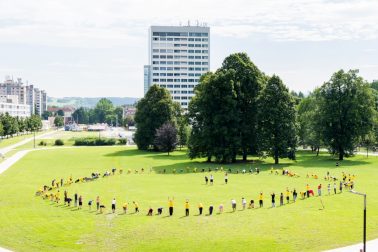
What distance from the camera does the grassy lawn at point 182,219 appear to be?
33.5 meters

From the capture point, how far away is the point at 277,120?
79.5 m

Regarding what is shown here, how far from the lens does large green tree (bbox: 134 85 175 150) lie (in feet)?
360

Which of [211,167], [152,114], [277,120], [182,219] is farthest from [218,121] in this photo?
[182,219]

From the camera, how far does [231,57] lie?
8588 cm

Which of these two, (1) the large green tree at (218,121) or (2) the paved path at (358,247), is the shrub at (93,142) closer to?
(1) the large green tree at (218,121)

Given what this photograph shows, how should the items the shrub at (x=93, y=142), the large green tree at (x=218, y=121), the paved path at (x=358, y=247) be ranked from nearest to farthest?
the paved path at (x=358, y=247) < the large green tree at (x=218, y=121) < the shrub at (x=93, y=142)

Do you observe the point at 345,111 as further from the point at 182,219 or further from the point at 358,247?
the point at 358,247

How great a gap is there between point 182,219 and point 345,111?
187ft

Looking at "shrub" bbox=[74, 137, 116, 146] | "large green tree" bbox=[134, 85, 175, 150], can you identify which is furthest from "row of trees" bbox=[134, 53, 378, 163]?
"shrub" bbox=[74, 137, 116, 146]

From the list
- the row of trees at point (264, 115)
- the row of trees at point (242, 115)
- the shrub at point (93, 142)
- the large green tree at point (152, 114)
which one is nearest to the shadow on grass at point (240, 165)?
the row of trees at point (264, 115)

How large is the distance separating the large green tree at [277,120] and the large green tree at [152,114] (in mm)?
33334

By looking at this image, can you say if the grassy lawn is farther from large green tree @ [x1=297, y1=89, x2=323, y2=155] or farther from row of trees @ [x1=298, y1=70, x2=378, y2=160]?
large green tree @ [x1=297, y1=89, x2=323, y2=155]

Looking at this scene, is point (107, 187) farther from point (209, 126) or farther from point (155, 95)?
point (155, 95)

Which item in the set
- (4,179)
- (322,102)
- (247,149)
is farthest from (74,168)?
(322,102)
